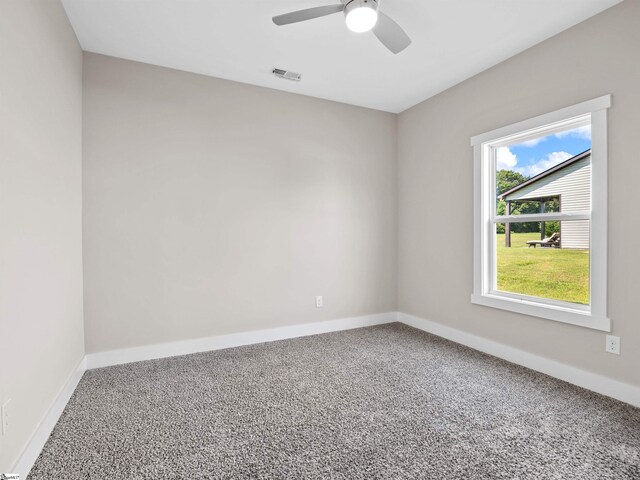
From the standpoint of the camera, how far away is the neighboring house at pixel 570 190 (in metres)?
2.53

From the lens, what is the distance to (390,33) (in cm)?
217

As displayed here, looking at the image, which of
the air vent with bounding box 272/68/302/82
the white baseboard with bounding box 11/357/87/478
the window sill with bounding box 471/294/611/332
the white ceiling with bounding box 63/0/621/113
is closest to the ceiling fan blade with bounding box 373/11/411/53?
the white ceiling with bounding box 63/0/621/113

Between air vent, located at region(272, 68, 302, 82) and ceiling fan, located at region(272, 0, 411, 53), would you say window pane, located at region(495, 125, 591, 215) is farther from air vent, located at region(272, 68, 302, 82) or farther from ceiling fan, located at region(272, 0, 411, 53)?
air vent, located at region(272, 68, 302, 82)

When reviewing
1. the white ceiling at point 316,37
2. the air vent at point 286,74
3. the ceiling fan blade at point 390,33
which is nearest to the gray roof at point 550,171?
the white ceiling at point 316,37

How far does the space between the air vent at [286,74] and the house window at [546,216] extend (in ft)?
5.85

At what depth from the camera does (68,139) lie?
2379 mm

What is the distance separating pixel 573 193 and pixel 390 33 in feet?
6.00

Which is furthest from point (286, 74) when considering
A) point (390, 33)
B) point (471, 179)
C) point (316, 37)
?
point (471, 179)

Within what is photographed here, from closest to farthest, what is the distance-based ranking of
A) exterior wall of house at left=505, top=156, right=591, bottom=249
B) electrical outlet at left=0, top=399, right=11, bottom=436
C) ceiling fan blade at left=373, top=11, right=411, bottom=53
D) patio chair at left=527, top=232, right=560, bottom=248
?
electrical outlet at left=0, top=399, right=11, bottom=436, ceiling fan blade at left=373, top=11, right=411, bottom=53, exterior wall of house at left=505, top=156, right=591, bottom=249, patio chair at left=527, top=232, right=560, bottom=248

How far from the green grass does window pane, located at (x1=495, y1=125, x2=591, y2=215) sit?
29 cm

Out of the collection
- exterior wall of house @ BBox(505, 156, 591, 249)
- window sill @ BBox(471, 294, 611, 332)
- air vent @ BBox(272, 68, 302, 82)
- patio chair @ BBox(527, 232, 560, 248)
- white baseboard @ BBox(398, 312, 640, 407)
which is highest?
air vent @ BBox(272, 68, 302, 82)

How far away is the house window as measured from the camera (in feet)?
7.70

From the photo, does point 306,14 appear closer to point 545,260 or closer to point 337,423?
point 337,423

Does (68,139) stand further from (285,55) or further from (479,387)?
(479,387)
